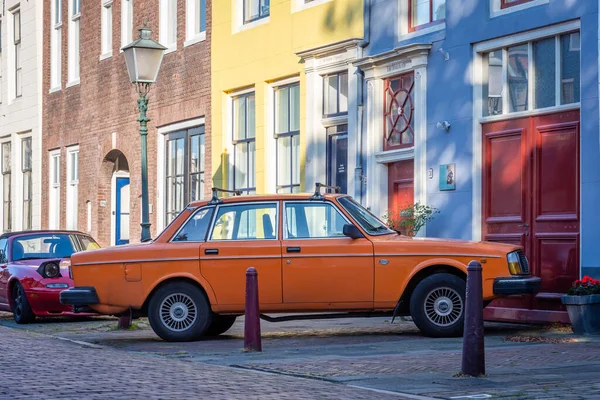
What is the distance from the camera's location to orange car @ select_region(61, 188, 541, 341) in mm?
12797

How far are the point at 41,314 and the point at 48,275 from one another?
56 cm

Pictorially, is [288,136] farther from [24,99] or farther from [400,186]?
[24,99]

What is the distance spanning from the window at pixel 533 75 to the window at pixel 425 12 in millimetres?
1249

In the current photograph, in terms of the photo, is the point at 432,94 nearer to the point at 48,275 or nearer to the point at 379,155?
the point at 379,155

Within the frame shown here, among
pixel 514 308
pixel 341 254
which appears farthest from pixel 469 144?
pixel 341 254

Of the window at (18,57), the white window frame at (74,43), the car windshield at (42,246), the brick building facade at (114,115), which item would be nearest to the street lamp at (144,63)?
the car windshield at (42,246)

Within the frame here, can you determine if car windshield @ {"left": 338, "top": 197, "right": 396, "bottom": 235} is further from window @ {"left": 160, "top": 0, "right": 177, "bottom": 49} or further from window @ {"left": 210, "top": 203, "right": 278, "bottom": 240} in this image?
window @ {"left": 160, "top": 0, "right": 177, "bottom": 49}

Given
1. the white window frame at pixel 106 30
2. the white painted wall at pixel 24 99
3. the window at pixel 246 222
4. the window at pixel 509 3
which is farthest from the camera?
→ the white painted wall at pixel 24 99

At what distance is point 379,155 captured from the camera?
1806 cm

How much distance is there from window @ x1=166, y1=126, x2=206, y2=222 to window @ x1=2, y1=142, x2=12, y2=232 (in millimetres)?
10310

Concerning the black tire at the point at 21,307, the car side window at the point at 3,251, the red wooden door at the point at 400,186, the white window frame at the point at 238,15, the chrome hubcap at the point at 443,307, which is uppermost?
the white window frame at the point at 238,15

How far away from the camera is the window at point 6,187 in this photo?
33906mm

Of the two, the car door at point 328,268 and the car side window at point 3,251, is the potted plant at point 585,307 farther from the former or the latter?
the car side window at point 3,251

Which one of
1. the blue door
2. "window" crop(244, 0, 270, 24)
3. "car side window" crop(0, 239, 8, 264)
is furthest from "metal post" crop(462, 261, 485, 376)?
the blue door
